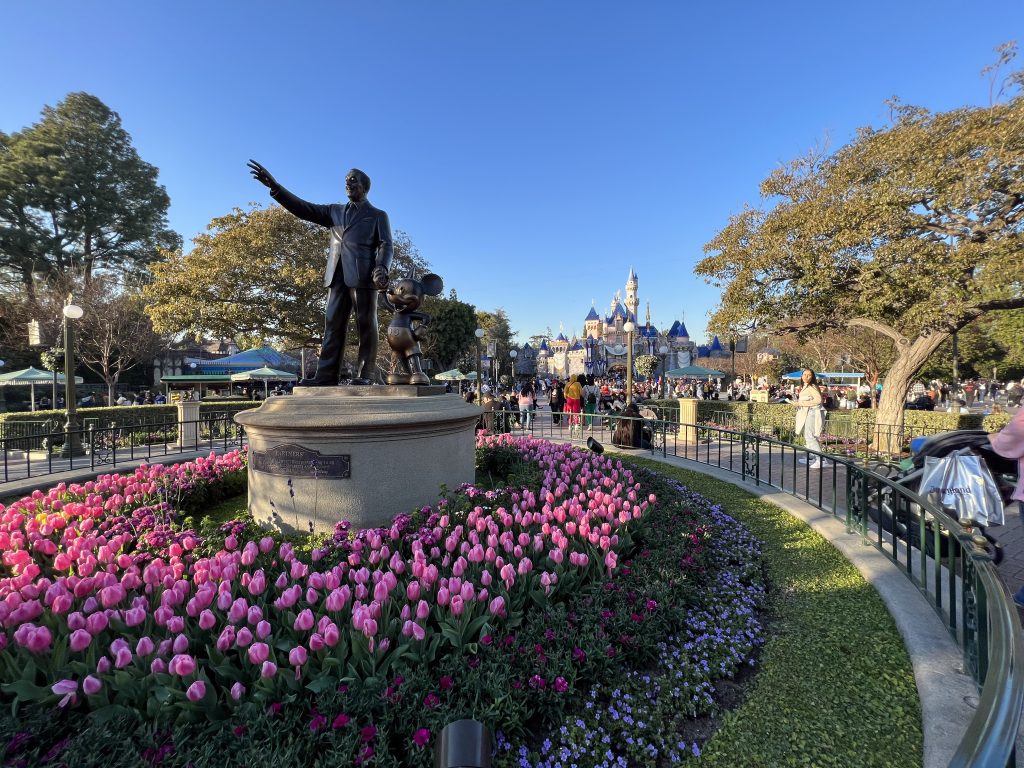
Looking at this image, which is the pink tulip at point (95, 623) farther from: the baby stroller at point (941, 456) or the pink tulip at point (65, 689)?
the baby stroller at point (941, 456)

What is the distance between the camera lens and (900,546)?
181 inches

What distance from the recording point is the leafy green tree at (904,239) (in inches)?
377

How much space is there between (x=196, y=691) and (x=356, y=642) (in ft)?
2.09

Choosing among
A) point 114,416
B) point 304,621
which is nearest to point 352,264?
point 304,621

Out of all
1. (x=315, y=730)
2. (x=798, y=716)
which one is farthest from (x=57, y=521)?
(x=798, y=716)

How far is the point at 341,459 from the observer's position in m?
4.09

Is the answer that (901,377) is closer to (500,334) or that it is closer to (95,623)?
(95,623)

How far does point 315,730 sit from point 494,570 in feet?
4.72

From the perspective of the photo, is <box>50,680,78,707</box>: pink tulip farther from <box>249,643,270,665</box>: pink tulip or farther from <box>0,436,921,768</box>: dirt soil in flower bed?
<box>249,643,270,665</box>: pink tulip

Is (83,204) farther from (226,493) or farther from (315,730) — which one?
(315,730)

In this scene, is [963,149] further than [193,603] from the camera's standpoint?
Yes

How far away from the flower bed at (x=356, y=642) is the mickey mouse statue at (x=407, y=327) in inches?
75.5

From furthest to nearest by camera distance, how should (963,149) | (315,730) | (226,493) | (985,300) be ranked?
1. (985,300)
2. (963,149)
3. (226,493)
4. (315,730)

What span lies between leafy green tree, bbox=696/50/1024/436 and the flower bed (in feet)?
33.3
